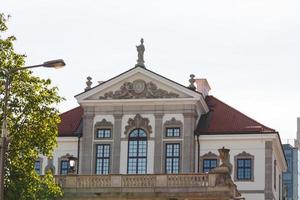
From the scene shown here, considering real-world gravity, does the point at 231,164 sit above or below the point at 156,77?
below

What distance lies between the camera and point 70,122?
72500mm

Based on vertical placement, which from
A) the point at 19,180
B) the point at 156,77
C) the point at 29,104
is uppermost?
the point at 156,77

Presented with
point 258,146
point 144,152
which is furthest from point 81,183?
point 258,146

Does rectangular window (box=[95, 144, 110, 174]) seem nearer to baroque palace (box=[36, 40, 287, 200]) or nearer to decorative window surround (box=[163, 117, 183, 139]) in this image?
baroque palace (box=[36, 40, 287, 200])

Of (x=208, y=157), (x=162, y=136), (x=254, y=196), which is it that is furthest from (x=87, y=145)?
(x=254, y=196)

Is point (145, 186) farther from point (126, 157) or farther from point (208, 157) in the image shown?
point (208, 157)

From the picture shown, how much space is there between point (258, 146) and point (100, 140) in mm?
10711

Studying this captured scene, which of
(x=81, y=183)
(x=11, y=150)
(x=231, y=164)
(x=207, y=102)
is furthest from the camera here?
(x=207, y=102)

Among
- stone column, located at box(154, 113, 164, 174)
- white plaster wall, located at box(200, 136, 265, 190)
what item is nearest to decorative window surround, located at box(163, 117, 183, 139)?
stone column, located at box(154, 113, 164, 174)

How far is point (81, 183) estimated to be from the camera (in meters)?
60.3

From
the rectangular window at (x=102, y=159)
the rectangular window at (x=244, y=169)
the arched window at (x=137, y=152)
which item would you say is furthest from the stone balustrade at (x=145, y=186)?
the rectangular window at (x=102, y=159)

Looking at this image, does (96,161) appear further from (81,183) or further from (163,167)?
(81,183)

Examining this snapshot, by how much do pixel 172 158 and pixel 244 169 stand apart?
15.9 feet

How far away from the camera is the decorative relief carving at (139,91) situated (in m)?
68.8
